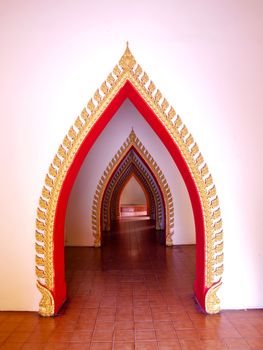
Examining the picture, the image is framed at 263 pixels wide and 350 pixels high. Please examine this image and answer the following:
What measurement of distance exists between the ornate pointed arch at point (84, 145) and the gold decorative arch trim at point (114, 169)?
2.75 meters

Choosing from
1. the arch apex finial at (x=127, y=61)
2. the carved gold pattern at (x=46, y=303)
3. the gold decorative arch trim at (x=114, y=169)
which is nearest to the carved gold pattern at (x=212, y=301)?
the carved gold pattern at (x=46, y=303)

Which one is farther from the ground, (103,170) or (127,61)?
(127,61)

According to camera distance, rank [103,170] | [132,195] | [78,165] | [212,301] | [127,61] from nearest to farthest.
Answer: [127,61], [212,301], [78,165], [103,170], [132,195]

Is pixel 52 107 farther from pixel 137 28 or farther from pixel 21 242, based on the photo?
pixel 21 242

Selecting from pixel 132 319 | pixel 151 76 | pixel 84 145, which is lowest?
pixel 132 319

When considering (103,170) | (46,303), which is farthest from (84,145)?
(103,170)

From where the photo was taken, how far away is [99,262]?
4.89 meters

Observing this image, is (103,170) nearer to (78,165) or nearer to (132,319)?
(78,165)

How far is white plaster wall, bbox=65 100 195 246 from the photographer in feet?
19.2

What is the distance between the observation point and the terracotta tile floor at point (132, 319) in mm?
2535

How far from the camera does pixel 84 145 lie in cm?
308

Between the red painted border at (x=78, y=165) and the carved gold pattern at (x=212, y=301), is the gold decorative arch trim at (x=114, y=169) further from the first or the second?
the carved gold pattern at (x=212, y=301)

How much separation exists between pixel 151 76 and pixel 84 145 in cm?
93

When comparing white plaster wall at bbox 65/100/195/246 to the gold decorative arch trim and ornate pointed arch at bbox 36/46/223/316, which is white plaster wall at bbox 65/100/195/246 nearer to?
the gold decorative arch trim
